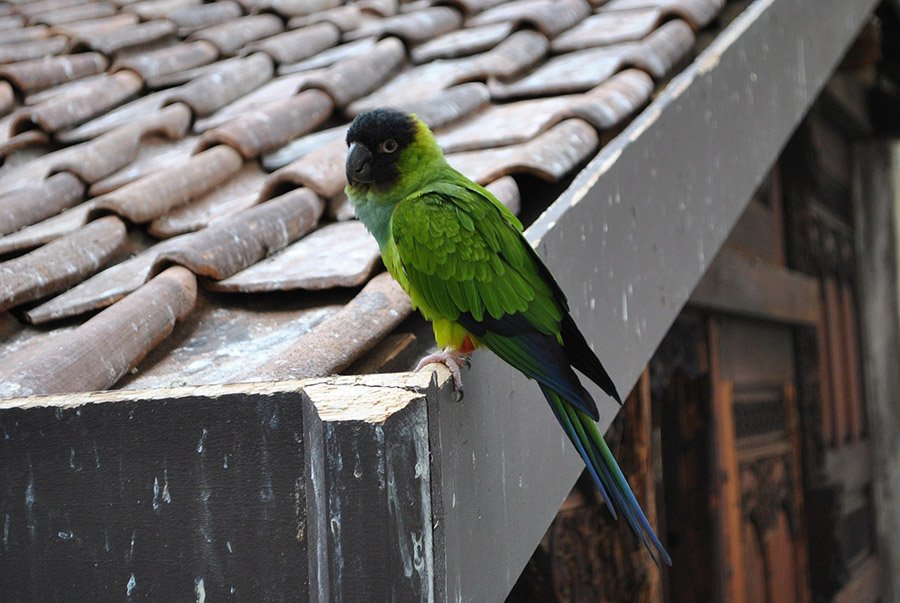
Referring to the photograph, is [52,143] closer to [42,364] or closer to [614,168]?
[42,364]

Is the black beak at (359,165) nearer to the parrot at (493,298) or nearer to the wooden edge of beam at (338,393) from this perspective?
the parrot at (493,298)

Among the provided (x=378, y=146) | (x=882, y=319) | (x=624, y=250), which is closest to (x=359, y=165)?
(x=378, y=146)

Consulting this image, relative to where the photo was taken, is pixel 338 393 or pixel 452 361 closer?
pixel 338 393

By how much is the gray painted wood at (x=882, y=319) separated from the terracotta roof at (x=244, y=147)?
11.7 ft

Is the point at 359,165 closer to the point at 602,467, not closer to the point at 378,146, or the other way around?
the point at 378,146

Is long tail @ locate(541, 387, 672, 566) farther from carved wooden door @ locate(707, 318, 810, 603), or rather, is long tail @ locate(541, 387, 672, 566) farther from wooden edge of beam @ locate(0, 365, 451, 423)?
carved wooden door @ locate(707, 318, 810, 603)

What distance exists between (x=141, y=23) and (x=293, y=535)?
3257mm

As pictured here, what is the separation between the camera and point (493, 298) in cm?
181

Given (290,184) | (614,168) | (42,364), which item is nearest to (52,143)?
(290,184)

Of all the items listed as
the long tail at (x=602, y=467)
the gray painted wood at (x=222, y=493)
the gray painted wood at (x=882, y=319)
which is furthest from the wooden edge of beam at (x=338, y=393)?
the gray painted wood at (x=882, y=319)

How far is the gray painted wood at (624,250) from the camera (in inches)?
59.0

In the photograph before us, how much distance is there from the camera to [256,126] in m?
2.74

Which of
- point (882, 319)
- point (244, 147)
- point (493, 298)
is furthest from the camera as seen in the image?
point (882, 319)

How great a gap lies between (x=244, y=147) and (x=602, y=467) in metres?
1.49
